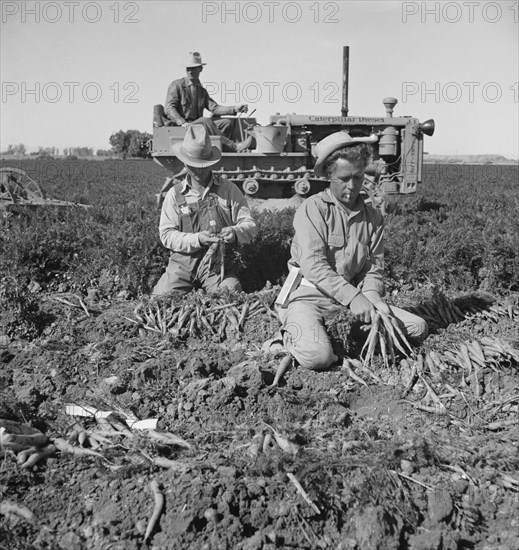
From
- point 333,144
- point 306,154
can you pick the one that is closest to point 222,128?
point 306,154

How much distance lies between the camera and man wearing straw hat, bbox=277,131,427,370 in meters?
4.19

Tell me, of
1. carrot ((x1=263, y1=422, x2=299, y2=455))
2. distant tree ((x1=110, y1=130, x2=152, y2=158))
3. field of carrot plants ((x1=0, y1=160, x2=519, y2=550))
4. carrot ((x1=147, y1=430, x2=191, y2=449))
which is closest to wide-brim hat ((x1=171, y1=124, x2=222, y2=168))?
field of carrot plants ((x1=0, y1=160, x2=519, y2=550))

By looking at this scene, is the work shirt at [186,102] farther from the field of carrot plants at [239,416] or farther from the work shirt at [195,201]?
the work shirt at [195,201]

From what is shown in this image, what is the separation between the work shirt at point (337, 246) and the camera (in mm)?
4293

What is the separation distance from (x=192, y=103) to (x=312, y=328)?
7.64 metres

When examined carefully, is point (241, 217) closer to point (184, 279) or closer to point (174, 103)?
point (184, 279)

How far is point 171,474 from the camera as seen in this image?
115 inches

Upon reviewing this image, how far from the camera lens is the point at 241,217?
5.66m

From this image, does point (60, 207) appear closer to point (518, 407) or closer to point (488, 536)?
point (518, 407)

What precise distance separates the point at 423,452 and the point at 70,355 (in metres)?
2.57

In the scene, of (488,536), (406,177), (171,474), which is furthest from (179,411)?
(406,177)

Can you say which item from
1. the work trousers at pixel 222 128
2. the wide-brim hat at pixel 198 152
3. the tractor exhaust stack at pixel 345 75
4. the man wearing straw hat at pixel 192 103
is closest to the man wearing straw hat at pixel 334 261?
the wide-brim hat at pixel 198 152

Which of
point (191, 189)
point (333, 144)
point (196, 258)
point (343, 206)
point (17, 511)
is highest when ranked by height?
point (333, 144)

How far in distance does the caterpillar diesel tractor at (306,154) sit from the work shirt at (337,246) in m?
7.54
